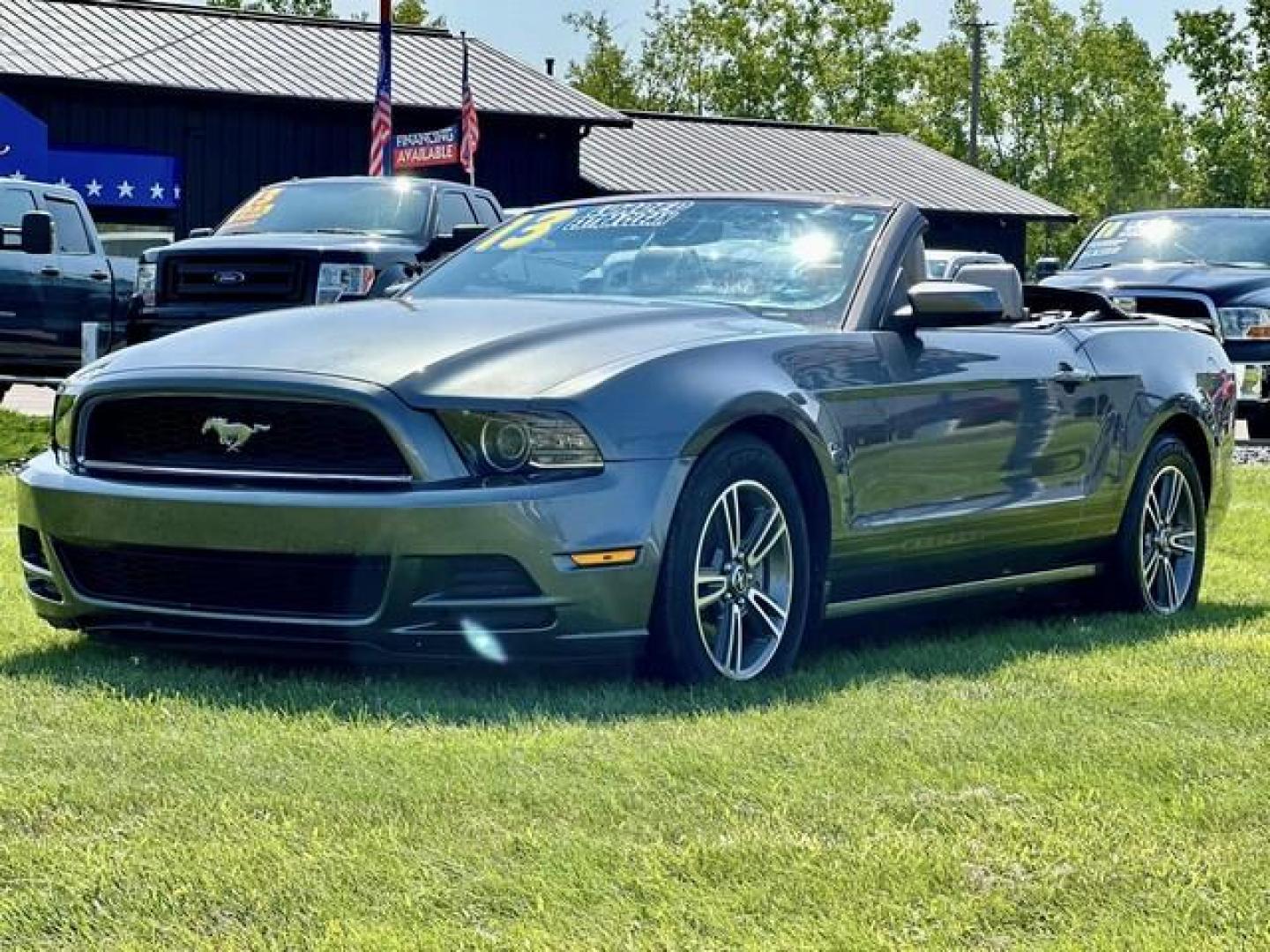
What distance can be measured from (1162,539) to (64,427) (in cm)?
382

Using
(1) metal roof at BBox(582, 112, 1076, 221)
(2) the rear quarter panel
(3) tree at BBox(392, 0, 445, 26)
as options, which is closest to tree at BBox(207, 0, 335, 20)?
(3) tree at BBox(392, 0, 445, 26)

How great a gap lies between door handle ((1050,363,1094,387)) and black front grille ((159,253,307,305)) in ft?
26.7

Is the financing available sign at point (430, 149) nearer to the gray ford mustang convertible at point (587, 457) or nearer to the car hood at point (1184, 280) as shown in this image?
the car hood at point (1184, 280)

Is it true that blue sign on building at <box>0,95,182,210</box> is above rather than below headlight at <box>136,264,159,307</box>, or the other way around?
below

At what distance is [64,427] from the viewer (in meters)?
6.12

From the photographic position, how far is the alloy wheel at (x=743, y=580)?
5906 mm

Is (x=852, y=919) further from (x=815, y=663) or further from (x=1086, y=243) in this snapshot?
(x=1086, y=243)

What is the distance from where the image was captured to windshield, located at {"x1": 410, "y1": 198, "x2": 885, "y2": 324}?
6.79 metres

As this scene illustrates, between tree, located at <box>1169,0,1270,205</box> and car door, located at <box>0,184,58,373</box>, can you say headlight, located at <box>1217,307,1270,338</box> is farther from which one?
tree, located at <box>1169,0,1270,205</box>

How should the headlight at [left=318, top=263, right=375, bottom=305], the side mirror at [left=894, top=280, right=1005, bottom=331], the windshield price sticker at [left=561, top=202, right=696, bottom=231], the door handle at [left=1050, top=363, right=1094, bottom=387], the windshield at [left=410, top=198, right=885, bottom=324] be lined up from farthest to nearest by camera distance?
the headlight at [left=318, top=263, right=375, bottom=305], the door handle at [left=1050, top=363, right=1094, bottom=387], the windshield price sticker at [left=561, top=202, right=696, bottom=231], the windshield at [left=410, top=198, right=885, bottom=324], the side mirror at [left=894, top=280, right=1005, bottom=331]

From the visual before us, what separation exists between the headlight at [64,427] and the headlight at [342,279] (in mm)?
8593

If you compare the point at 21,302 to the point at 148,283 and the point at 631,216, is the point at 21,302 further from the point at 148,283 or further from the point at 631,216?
the point at 631,216

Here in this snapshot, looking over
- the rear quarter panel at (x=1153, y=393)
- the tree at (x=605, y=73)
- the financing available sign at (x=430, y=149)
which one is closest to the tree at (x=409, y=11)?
the tree at (x=605, y=73)

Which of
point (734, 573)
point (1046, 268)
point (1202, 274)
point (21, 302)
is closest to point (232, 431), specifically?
point (734, 573)
